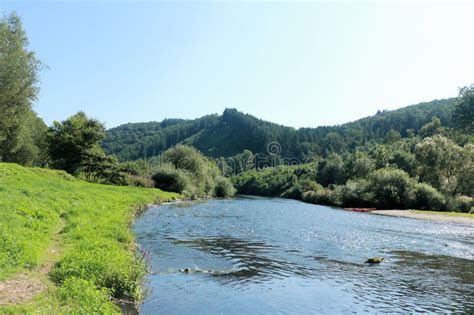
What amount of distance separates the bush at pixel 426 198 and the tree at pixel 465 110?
1389 inches

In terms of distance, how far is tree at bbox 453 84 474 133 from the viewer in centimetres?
10725

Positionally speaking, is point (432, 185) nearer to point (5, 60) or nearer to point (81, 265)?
point (5, 60)

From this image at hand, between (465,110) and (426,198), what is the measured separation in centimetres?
3954

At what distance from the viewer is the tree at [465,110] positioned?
107 metres

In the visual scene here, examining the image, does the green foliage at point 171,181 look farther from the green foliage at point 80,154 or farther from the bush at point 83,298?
the bush at point 83,298

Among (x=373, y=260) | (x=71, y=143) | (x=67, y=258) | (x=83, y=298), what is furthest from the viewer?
(x=71, y=143)

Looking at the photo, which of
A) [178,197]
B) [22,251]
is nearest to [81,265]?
[22,251]

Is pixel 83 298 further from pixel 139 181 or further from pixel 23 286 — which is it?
pixel 139 181

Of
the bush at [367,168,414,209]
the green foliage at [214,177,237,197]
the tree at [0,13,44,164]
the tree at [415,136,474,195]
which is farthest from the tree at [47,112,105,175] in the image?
the tree at [415,136,474,195]

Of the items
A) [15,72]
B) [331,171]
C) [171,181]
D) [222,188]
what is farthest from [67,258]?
[331,171]

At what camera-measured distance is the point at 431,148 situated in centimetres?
8850

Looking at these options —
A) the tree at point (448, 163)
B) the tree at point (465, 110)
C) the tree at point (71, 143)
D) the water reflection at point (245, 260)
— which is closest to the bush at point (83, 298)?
the water reflection at point (245, 260)

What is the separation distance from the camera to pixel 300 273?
22094 millimetres

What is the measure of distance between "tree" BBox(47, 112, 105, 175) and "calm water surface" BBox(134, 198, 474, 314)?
173 feet
